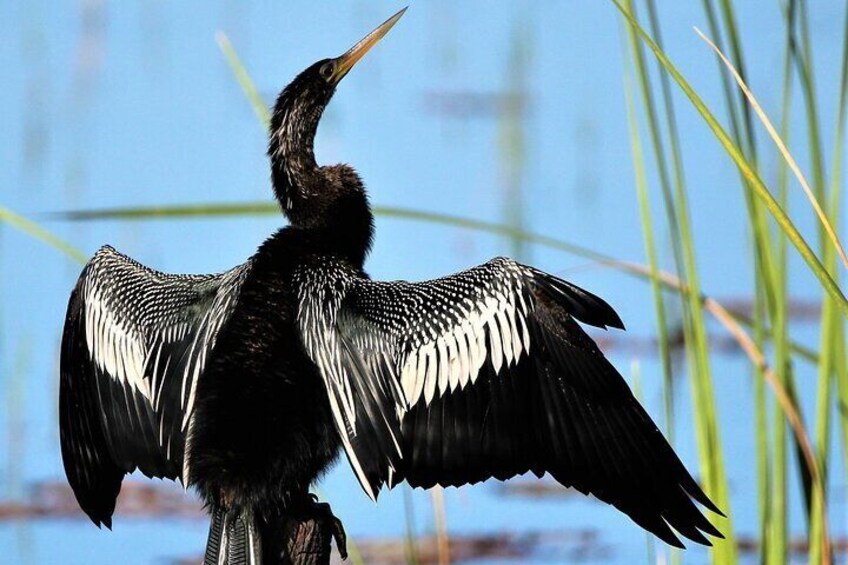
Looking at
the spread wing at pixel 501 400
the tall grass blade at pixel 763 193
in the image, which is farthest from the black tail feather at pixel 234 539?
the tall grass blade at pixel 763 193

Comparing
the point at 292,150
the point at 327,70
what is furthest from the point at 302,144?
the point at 327,70

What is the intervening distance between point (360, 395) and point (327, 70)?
4.21 ft

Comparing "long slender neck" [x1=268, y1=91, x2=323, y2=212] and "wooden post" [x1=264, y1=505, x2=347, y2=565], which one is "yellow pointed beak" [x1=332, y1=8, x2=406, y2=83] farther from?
"wooden post" [x1=264, y1=505, x2=347, y2=565]

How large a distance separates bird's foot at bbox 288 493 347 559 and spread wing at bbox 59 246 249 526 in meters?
0.28

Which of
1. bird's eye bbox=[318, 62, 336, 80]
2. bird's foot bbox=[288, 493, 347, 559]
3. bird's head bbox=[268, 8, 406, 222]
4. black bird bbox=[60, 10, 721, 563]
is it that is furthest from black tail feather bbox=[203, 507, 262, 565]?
bird's eye bbox=[318, 62, 336, 80]

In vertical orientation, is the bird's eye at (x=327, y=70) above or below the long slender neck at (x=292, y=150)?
above

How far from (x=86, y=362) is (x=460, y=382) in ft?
3.33

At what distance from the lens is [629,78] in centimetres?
310

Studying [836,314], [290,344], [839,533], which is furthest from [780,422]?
[839,533]

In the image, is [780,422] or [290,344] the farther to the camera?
[290,344]

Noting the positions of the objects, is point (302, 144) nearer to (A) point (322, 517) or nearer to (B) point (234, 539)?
(A) point (322, 517)

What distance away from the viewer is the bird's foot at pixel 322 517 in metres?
2.98

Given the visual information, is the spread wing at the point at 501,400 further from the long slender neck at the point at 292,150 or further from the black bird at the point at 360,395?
the long slender neck at the point at 292,150

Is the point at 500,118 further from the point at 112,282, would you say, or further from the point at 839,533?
the point at 112,282
